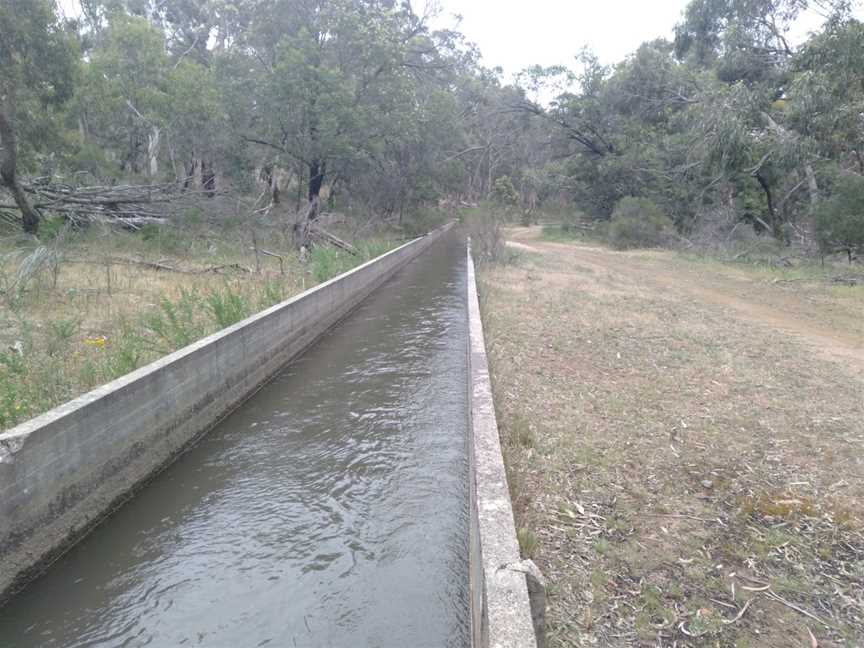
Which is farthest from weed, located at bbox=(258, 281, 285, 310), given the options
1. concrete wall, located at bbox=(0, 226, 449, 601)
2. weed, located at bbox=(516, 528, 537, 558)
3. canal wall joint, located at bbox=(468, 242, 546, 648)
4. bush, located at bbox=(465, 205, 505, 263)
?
bush, located at bbox=(465, 205, 505, 263)

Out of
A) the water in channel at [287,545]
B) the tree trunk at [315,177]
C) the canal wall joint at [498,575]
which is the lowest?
the water in channel at [287,545]

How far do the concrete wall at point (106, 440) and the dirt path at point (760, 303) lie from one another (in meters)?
8.18

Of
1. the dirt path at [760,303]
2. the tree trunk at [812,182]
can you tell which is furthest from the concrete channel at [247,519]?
the tree trunk at [812,182]

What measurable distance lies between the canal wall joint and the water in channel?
1.66ft

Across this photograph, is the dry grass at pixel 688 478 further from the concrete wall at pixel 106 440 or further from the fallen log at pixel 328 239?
the fallen log at pixel 328 239

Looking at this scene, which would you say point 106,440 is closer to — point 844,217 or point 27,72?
point 27,72

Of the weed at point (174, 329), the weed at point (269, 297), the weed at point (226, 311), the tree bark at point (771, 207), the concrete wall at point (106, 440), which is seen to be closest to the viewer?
the concrete wall at point (106, 440)

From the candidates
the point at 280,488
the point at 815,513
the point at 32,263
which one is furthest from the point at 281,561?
the point at 32,263

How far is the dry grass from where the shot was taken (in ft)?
11.0

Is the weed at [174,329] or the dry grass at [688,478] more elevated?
the weed at [174,329]

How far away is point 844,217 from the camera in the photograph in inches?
693

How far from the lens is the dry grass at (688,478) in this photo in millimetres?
3340

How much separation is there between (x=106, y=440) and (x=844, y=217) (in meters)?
20.1

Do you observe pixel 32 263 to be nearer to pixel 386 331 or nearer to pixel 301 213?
pixel 386 331
